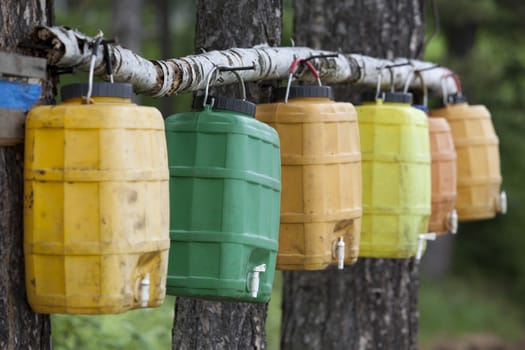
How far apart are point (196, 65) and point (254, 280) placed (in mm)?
786

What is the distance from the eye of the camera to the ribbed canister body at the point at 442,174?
529 cm

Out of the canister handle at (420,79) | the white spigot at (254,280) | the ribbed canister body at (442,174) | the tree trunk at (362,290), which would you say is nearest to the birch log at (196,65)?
the canister handle at (420,79)

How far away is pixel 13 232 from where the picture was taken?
10.4 feet

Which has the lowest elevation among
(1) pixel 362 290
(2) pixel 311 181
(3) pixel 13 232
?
(1) pixel 362 290

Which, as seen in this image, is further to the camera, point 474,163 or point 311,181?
point 474,163

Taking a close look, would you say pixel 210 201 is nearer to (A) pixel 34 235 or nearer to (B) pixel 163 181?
(B) pixel 163 181

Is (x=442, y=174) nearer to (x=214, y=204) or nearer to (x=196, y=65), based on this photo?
(x=196, y=65)

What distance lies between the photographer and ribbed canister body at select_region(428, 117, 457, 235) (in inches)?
208

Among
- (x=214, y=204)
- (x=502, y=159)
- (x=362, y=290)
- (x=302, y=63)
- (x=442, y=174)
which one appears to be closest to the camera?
(x=214, y=204)

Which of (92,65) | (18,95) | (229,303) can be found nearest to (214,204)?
(92,65)

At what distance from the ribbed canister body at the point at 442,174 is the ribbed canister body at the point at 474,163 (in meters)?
0.39

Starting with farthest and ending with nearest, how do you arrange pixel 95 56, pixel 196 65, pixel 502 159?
pixel 502 159 → pixel 196 65 → pixel 95 56

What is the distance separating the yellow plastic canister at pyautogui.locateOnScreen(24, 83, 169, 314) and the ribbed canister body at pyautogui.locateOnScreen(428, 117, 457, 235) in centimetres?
239

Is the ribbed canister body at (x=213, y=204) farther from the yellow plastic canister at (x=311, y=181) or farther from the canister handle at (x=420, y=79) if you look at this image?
the canister handle at (x=420, y=79)
